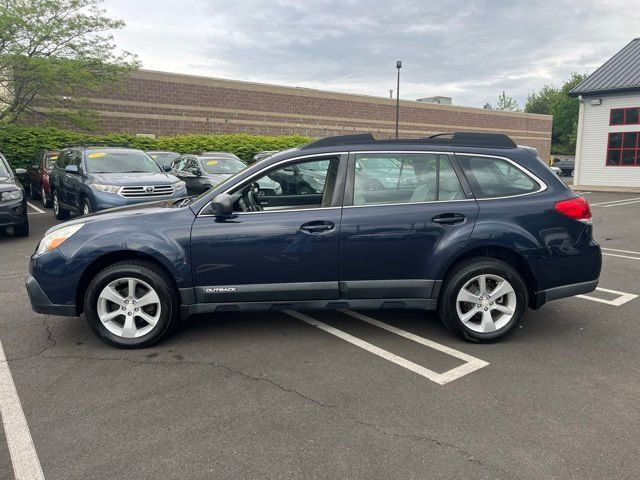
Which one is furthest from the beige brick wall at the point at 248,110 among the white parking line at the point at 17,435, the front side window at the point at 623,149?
the white parking line at the point at 17,435

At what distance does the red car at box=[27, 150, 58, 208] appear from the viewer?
13891 mm

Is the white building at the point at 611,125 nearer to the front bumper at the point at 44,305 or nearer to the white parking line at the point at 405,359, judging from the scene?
the white parking line at the point at 405,359

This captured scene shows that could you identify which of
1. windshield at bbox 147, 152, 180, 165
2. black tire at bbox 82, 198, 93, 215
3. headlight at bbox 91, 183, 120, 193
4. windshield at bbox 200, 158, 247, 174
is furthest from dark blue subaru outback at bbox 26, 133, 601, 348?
windshield at bbox 147, 152, 180, 165

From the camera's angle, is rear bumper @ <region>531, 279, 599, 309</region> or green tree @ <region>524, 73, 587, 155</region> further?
green tree @ <region>524, 73, 587, 155</region>

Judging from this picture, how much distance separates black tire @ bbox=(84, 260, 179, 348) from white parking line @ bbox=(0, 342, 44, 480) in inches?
28.1

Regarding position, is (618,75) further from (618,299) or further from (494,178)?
(494,178)

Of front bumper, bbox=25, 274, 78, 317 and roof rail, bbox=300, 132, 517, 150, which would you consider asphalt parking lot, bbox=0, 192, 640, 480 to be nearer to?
front bumper, bbox=25, 274, 78, 317

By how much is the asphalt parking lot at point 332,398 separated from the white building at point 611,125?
64.1 feet

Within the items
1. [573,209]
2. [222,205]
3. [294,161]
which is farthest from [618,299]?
[222,205]

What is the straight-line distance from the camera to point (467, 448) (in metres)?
2.72

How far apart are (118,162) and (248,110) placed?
72.2 ft

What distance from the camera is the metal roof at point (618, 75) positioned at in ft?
67.9

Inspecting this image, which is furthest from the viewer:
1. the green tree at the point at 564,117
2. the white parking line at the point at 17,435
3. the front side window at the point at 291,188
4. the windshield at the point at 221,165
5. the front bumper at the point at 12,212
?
the green tree at the point at 564,117

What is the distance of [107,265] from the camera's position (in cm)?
417
